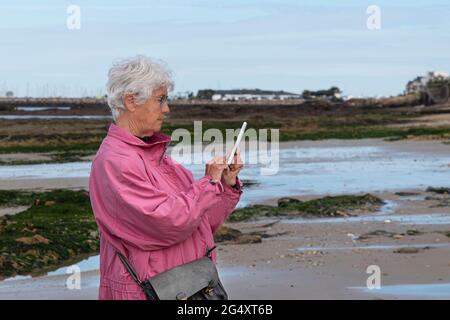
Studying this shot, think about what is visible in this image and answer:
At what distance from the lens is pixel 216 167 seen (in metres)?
3.83

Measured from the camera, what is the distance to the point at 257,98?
16500cm

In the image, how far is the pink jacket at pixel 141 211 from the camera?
3.62 meters

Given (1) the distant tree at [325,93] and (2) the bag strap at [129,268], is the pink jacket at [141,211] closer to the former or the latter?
(2) the bag strap at [129,268]

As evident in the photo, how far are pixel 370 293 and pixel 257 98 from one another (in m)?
158

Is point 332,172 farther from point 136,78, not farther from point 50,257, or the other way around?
point 136,78

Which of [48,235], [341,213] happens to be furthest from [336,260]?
[341,213]

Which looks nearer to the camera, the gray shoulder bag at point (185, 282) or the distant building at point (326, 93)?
the gray shoulder bag at point (185, 282)

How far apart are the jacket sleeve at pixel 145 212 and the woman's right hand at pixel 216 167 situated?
0.14 m

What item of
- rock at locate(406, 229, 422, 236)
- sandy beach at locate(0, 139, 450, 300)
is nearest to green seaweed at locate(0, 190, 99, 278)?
sandy beach at locate(0, 139, 450, 300)

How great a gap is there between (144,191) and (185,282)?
385mm

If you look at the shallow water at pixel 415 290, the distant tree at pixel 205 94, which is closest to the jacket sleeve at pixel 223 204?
the shallow water at pixel 415 290

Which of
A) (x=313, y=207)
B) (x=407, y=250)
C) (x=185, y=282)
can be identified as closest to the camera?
(x=185, y=282)

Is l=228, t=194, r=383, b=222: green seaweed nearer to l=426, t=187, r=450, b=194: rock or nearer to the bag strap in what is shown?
l=426, t=187, r=450, b=194: rock

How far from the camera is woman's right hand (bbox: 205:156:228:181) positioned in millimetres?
3805
